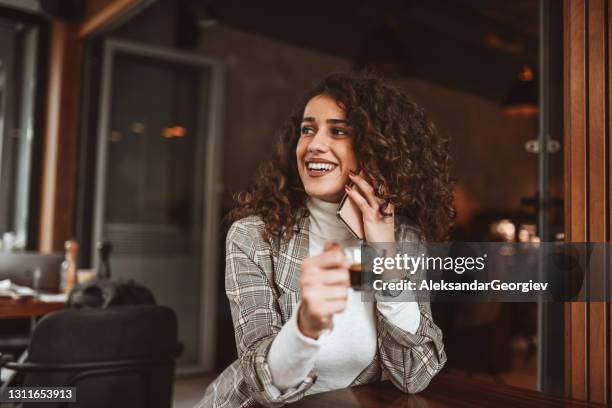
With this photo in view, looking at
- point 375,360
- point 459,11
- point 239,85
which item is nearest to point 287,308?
point 375,360

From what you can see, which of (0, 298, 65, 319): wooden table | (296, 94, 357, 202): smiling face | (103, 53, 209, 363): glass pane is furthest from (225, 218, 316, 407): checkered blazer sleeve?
(103, 53, 209, 363): glass pane

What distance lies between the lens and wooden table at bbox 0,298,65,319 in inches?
90.0

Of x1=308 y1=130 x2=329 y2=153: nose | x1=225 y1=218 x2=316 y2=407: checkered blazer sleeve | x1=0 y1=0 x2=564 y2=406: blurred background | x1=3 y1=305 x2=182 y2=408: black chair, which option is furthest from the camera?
x1=0 y1=0 x2=564 y2=406: blurred background

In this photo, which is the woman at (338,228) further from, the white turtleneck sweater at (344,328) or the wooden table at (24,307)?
the wooden table at (24,307)

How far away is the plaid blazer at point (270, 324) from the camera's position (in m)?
1.29

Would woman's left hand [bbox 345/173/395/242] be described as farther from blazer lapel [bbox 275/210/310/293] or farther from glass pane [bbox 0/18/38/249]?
glass pane [bbox 0/18/38/249]

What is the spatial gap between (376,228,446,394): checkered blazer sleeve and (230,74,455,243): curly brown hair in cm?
28

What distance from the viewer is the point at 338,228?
150 cm

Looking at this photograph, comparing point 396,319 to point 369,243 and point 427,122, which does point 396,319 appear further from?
point 427,122

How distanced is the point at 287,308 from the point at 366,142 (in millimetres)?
451

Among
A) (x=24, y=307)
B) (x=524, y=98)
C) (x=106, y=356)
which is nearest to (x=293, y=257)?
(x=106, y=356)

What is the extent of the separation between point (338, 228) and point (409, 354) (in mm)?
365

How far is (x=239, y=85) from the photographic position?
5695mm

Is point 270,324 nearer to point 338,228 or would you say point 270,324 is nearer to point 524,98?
point 338,228
